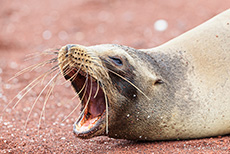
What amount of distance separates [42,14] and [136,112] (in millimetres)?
9024

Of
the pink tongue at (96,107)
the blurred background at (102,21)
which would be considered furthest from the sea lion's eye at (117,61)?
the blurred background at (102,21)

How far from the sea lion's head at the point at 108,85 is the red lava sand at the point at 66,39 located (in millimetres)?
394

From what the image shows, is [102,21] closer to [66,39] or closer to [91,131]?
[66,39]

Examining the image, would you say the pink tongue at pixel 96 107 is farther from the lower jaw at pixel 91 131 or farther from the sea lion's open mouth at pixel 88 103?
the lower jaw at pixel 91 131

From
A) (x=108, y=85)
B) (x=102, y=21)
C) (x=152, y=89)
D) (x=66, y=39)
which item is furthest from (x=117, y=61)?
(x=102, y=21)

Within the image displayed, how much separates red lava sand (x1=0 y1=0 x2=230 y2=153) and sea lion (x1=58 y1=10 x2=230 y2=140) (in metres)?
0.22

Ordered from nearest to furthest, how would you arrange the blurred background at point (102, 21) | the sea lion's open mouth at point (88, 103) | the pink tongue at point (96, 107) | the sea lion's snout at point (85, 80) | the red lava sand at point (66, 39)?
the sea lion's snout at point (85, 80), the sea lion's open mouth at point (88, 103), the pink tongue at point (96, 107), the red lava sand at point (66, 39), the blurred background at point (102, 21)

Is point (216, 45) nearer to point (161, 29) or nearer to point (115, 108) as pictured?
Result: point (115, 108)

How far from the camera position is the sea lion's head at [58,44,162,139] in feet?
13.0

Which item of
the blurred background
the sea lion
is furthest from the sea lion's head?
the blurred background

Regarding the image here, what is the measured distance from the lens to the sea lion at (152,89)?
4.01 m

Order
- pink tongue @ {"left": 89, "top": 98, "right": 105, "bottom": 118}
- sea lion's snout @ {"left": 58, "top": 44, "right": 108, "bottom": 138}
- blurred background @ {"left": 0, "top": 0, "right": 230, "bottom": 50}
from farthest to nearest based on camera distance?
blurred background @ {"left": 0, "top": 0, "right": 230, "bottom": 50}
pink tongue @ {"left": 89, "top": 98, "right": 105, "bottom": 118}
sea lion's snout @ {"left": 58, "top": 44, "right": 108, "bottom": 138}

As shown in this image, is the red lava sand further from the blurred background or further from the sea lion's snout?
the sea lion's snout

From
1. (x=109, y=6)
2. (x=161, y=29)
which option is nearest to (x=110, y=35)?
(x=161, y=29)
